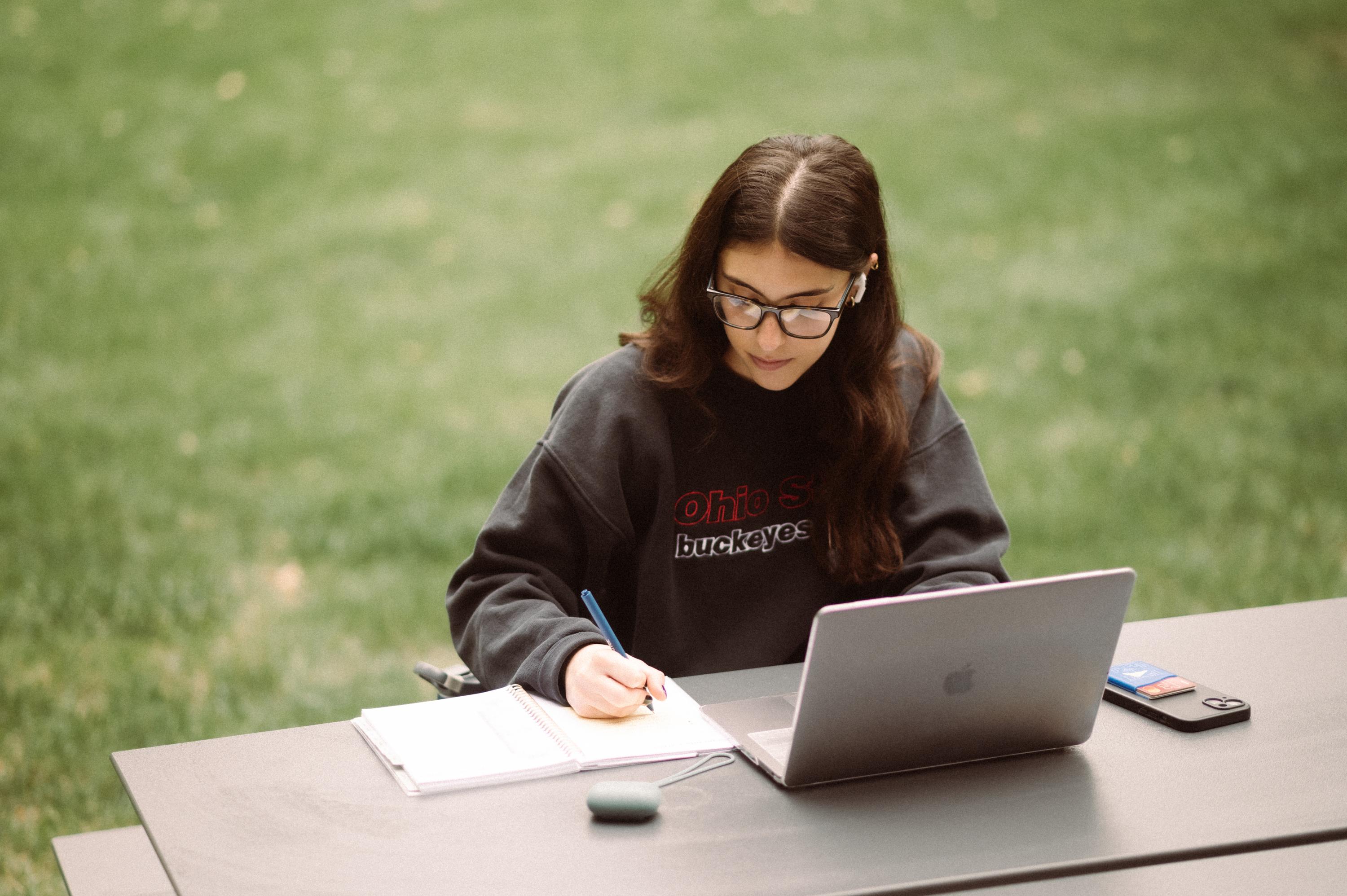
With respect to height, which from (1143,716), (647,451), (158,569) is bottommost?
(158,569)

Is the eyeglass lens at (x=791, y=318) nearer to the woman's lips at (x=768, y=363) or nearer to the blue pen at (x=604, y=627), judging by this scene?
the woman's lips at (x=768, y=363)

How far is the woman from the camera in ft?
7.65

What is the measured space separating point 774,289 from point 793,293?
3cm

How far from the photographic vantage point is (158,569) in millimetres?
4750

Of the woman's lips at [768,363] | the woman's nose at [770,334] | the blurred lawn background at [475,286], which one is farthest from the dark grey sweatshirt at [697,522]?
the blurred lawn background at [475,286]

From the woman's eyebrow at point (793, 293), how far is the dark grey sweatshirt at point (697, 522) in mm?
263

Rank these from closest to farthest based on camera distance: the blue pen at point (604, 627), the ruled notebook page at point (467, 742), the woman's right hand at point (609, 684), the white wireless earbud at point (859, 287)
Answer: the ruled notebook page at point (467, 742) → the woman's right hand at point (609, 684) → the blue pen at point (604, 627) → the white wireless earbud at point (859, 287)

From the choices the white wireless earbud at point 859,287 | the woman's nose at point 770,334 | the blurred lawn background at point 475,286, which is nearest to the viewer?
the woman's nose at point 770,334

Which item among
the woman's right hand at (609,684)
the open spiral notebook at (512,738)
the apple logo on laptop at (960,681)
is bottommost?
the open spiral notebook at (512,738)

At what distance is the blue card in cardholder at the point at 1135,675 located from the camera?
2.14 meters

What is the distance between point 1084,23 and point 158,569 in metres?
6.31

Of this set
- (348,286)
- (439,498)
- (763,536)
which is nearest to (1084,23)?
(348,286)

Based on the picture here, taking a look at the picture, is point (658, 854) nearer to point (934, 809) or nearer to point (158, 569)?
point (934, 809)

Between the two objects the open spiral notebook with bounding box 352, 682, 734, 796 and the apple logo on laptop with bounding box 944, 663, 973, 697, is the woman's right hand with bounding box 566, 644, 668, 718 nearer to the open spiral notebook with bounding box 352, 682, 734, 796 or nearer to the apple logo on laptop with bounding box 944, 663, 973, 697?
the open spiral notebook with bounding box 352, 682, 734, 796
